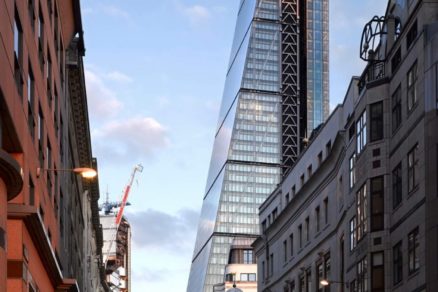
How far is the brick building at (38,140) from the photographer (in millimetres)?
35938

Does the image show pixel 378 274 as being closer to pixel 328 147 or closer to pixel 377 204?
pixel 377 204

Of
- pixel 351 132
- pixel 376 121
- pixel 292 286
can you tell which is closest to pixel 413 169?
pixel 376 121

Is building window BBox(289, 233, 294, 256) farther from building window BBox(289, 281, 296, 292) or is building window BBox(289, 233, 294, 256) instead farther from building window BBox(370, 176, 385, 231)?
building window BBox(370, 176, 385, 231)

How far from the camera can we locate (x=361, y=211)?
2520 inches

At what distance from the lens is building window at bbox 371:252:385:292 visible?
198 feet

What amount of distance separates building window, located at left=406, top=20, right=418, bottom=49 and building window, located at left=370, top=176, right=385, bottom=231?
8.12 m

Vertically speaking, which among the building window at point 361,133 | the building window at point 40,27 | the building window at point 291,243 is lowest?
the building window at point 291,243

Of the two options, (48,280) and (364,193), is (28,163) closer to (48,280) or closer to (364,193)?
(48,280)

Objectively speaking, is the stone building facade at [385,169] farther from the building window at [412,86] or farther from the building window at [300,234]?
the building window at [300,234]

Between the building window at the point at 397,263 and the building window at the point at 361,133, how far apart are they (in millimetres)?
7578

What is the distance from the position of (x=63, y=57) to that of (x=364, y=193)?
799 inches

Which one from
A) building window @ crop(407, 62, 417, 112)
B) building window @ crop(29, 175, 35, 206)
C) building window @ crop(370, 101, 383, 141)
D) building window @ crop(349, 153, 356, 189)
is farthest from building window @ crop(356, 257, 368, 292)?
building window @ crop(29, 175, 35, 206)

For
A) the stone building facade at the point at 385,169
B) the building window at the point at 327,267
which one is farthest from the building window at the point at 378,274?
the building window at the point at 327,267

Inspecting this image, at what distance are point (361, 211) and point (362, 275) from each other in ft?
11.5
